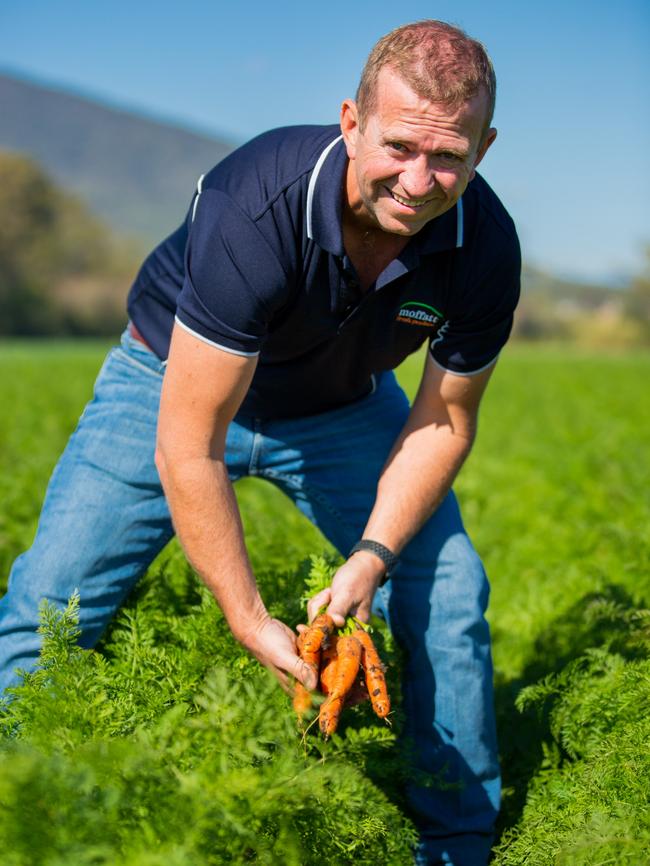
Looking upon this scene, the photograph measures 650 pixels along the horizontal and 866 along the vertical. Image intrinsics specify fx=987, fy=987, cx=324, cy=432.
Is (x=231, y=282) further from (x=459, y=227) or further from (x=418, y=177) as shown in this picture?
(x=459, y=227)

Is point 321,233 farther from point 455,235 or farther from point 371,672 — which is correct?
A: point 371,672

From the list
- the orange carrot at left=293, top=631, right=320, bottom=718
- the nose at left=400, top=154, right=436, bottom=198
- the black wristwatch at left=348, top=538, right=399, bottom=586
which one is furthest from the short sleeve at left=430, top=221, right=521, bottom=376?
the orange carrot at left=293, top=631, right=320, bottom=718

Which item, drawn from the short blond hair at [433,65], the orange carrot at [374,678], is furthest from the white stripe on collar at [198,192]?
the orange carrot at [374,678]

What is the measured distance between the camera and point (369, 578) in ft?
10.0

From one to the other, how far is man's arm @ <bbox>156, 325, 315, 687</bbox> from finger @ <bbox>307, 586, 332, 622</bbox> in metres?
0.08

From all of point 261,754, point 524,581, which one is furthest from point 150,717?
point 524,581

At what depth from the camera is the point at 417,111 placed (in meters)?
2.62

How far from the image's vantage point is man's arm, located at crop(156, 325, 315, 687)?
2.79 m

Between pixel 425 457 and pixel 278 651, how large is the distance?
0.89 m

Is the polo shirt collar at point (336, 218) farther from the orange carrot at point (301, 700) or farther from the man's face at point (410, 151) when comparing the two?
the orange carrot at point (301, 700)

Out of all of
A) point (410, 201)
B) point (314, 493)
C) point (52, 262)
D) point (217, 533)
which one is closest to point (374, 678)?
point (217, 533)

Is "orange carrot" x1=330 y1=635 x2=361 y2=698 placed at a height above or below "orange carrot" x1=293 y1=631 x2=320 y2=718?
above

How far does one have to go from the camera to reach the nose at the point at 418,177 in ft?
Answer: 8.75

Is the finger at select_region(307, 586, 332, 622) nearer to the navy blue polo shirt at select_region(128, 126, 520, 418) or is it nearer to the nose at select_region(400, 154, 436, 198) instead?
the navy blue polo shirt at select_region(128, 126, 520, 418)
